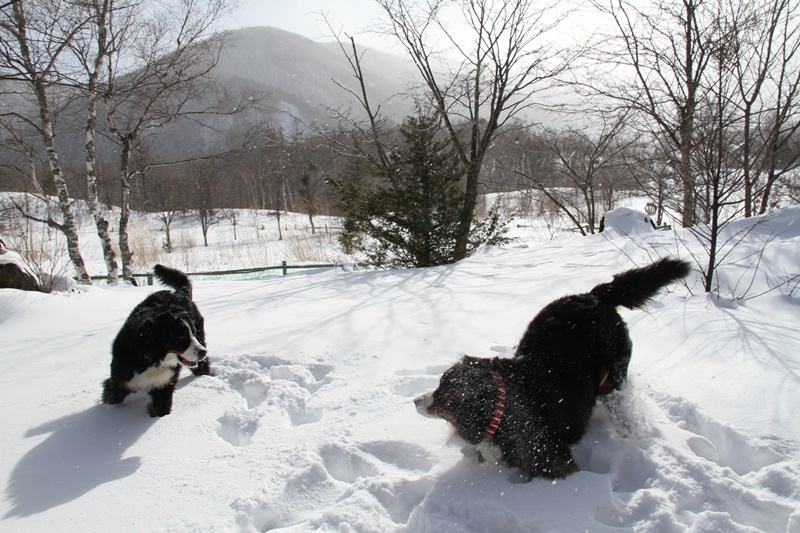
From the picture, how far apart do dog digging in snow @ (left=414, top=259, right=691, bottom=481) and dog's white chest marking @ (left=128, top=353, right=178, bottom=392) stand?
177 cm

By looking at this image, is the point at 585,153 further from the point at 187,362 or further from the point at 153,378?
the point at 153,378

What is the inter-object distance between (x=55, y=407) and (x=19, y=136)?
36.3ft

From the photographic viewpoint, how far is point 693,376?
2.50m

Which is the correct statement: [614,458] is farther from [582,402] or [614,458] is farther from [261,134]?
[261,134]

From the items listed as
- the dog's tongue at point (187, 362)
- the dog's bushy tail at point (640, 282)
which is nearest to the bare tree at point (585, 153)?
the dog's bushy tail at point (640, 282)

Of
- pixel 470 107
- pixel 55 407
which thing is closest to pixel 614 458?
pixel 55 407

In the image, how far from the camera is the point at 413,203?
8.01m

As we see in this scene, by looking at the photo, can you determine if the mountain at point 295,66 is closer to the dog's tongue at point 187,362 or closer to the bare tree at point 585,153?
the bare tree at point 585,153

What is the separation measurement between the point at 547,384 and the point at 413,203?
6320 mm

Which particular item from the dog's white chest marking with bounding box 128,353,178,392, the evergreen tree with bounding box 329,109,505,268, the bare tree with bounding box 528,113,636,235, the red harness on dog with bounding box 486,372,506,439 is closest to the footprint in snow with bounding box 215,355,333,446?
the dog's white chest marking with bounding box 128,353,178,392

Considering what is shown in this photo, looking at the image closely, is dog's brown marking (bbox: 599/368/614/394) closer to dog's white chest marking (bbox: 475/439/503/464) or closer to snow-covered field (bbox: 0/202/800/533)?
snow-covered field (bbox: 0/202/800/533)

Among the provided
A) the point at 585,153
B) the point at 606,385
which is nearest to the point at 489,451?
the point at 606,385

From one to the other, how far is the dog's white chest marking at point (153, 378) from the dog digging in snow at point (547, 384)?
1.77m

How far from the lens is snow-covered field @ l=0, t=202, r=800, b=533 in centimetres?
168
